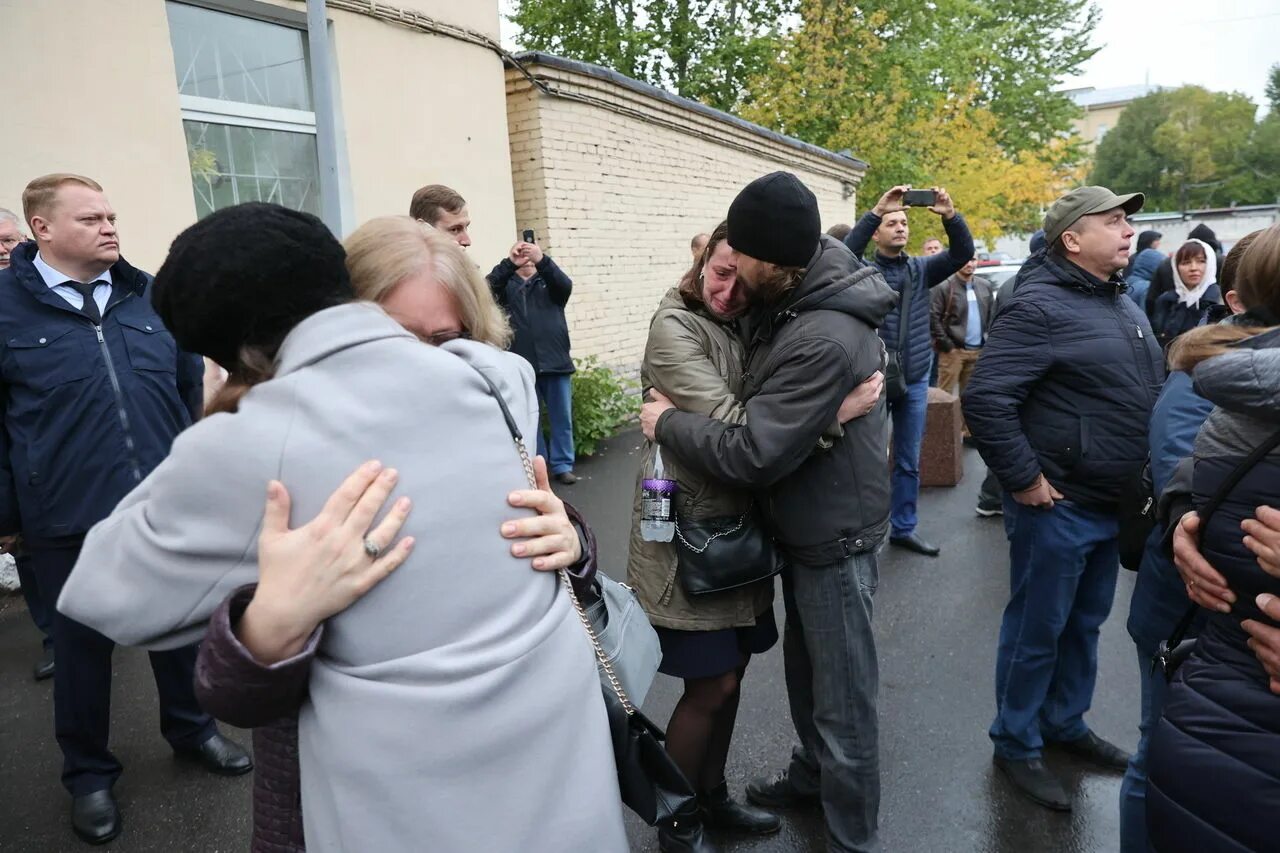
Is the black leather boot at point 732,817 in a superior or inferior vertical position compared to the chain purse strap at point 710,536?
→ inferior

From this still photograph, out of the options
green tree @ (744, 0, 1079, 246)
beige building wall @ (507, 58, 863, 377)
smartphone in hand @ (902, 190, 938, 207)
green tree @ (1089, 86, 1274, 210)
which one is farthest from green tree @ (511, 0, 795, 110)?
green tree @ (1089, 86, 1274, 210)

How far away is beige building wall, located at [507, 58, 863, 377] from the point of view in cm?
834

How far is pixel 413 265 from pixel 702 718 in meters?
1.65

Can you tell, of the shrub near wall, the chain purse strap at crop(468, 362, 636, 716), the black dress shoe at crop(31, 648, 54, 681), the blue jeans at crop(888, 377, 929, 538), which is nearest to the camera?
the chain purse strap at crop(468, 362, 636, 716)

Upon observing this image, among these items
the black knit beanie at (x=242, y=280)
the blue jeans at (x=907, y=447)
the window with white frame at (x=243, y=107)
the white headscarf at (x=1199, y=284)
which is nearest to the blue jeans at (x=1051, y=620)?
the blue jeans at (x=907, y=447)

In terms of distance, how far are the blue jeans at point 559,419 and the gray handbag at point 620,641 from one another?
528cm

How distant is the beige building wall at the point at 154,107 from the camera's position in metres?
4.52

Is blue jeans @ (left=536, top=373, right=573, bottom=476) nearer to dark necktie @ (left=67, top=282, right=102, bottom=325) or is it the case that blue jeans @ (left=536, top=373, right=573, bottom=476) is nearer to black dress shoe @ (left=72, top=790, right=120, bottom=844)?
dark necktie @ (left=67, top=282, right=102, bottom=325)

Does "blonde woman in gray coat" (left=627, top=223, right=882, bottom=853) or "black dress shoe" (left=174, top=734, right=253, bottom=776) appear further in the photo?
"black dress shoe" (left=174, top=734, right=253, bottom=776)

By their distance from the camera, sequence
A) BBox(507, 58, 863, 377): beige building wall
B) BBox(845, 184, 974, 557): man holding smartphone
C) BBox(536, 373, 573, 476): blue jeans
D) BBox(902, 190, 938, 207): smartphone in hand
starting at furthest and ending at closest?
BBox(507, 58, 863, 377): beige building wall
BBox(536, 373, 573, 476): blue jeans
BBox(845, 184, 974, 557): man holding smartphone
BBox(902, 190, 938, 207): smartphone in hand

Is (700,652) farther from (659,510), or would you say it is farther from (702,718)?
(659,510)

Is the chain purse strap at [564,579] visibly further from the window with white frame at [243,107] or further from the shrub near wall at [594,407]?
the shrub near wall at [594,407]

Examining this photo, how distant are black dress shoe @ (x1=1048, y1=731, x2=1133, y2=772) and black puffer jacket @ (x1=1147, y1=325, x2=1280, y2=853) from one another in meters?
1.53

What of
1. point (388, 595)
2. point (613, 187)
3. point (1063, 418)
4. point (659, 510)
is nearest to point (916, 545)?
point (1063, 418)
